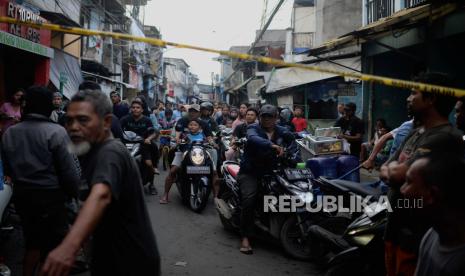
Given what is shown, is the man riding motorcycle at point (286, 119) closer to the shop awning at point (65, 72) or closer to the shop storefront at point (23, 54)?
Answer: the shop storefront at point (23, 54)

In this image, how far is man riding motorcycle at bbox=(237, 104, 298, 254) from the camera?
5414mm

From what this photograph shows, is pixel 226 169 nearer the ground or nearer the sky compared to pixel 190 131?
nearer the ground

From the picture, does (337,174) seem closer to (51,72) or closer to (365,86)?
(365,86)

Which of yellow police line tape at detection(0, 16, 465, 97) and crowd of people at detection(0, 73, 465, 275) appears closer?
crowd of people at detection(0, 73, 465, 275)

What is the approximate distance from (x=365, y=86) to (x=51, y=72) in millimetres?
9149

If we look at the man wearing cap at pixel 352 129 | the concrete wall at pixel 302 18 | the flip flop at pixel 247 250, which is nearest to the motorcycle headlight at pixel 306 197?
the flip flop at pixel 247 250

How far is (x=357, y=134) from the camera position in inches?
378

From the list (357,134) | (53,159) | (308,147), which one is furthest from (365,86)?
(53,159)

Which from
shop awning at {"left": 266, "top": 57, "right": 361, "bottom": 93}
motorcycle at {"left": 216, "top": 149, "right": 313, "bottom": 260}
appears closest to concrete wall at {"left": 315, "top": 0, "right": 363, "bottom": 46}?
shop awning at {"left": 266, "top": 57, "right": 361, "bottom": 93}

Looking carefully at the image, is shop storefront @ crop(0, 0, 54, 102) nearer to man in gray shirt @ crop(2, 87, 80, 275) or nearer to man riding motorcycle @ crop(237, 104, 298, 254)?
man riding motorcycle @ crop(237, 104, 298, 254)

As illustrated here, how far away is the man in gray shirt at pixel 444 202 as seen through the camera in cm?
173

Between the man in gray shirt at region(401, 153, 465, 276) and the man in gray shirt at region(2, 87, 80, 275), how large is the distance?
2.82m

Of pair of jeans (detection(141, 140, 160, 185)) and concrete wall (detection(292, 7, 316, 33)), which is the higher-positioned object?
concrete wall (detection(292, 7, 316, 33))

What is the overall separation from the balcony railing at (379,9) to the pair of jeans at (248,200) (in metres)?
8.62
